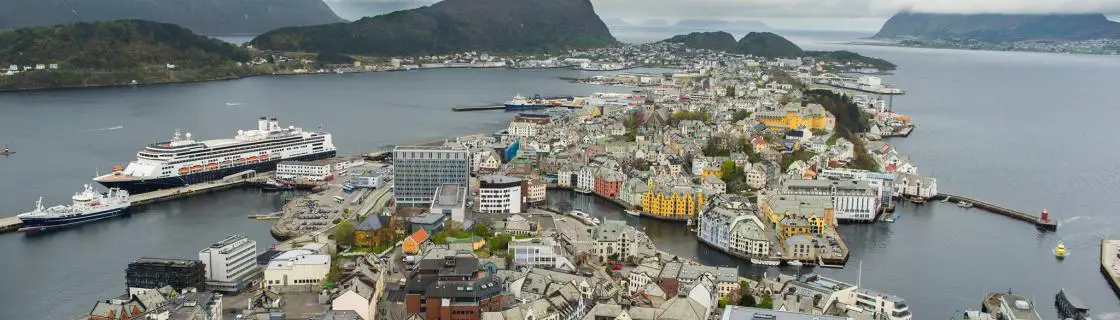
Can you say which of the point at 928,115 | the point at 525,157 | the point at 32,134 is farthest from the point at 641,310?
the point at 928,115

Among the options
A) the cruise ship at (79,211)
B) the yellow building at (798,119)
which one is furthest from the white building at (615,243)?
the yellow building at (798,119)

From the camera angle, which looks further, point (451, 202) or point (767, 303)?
point (451, 202)

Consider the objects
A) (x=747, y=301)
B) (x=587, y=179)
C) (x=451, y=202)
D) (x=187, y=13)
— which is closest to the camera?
(x=747, y=301)

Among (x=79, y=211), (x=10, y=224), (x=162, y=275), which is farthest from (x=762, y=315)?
(x=10, y=224)

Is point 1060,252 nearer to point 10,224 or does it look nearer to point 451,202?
point 451,202

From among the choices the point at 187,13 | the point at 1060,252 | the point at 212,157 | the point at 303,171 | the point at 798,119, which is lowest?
the point at 1060,252

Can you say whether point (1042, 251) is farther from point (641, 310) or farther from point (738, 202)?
point (641, 310)

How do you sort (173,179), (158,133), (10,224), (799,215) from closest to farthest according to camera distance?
(799,215)
(10,224)
(173,179)
(158,133)
